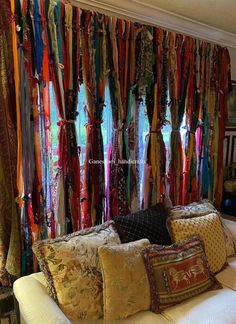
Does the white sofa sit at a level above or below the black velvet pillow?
below

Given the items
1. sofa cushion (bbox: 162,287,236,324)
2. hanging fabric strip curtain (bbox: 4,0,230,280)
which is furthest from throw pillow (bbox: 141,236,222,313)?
hanging fabric strip curtain (bbox: 4,0,230,280)

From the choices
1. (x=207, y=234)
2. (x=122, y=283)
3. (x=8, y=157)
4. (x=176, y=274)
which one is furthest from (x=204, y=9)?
(x=122, y=283)

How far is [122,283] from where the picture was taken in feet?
4.32

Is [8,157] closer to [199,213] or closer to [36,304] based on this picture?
[36,304]

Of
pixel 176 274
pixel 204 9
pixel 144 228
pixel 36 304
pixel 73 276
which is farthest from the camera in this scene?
pixel 204 9

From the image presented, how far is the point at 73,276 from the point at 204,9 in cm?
203

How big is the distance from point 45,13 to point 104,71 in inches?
19.1

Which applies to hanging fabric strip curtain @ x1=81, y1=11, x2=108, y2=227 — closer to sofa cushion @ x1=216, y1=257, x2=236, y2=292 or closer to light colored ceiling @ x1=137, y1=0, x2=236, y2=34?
light colored ceiling @ x1=137, y1=0, x2=236, y2=34

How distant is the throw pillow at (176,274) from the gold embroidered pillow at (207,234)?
4.1 inches

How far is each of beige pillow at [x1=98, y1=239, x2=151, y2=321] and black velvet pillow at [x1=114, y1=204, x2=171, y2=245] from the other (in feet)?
0.63

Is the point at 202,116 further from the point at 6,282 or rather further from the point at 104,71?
the point at 6,282

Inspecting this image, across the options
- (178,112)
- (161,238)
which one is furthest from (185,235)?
(178,112)

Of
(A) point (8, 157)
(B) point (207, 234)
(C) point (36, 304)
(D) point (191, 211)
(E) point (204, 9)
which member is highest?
(E) point (204, 9)

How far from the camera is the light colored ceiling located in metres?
1.90
